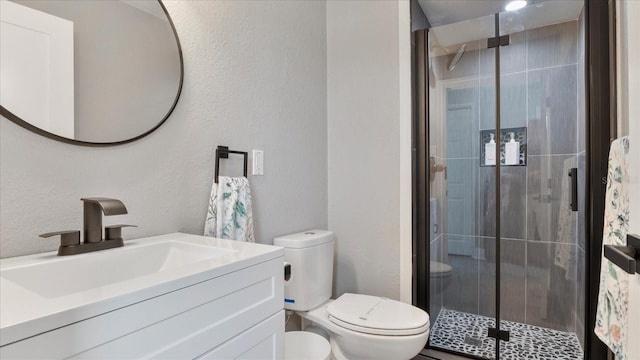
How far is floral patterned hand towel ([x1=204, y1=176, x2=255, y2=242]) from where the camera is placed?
4.19 feet

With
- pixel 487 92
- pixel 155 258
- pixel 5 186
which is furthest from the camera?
pixel 487 92

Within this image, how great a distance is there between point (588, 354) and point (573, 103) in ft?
4.28

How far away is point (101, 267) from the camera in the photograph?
87 cm

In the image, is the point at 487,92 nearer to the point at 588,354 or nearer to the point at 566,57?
the point at 566,57

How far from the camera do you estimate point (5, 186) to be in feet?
2.69

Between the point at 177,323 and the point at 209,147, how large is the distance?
0.83 m

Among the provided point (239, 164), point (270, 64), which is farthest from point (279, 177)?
point (270, 64)

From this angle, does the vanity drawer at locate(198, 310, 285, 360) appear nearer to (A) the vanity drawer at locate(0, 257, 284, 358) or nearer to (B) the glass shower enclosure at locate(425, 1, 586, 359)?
(A) the vanity drawer at locate(0, 257, 284, 358)

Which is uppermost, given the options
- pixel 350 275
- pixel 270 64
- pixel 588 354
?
pixel 270 64

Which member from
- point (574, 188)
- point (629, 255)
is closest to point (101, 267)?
point (629, 255)

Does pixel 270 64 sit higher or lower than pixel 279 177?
higher

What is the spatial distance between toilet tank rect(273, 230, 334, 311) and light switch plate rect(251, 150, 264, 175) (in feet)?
1.17

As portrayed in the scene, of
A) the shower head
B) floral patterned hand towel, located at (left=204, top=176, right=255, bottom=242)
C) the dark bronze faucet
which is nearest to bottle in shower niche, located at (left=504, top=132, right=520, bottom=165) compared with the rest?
the shower head

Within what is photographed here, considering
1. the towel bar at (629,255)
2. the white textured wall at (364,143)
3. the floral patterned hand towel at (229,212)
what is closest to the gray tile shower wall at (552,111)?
the white textured wall at (364,143)
